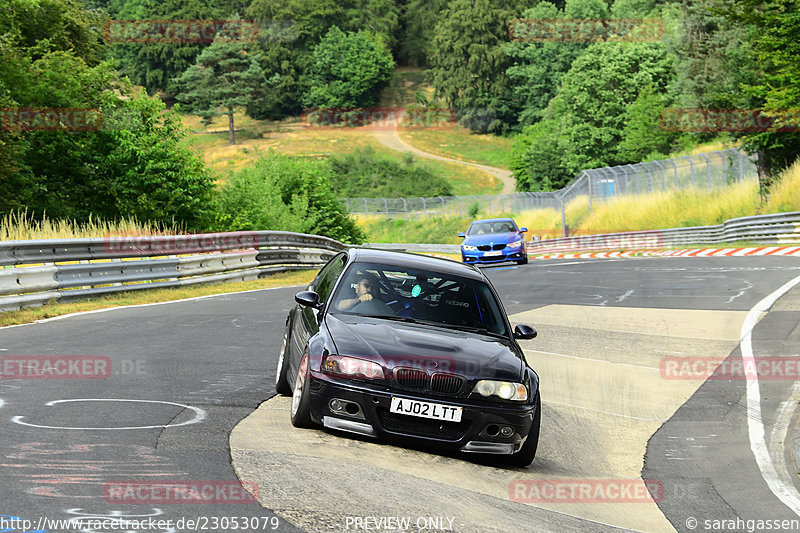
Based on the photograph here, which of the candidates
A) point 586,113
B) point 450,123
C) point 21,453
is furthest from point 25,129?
point 450,123

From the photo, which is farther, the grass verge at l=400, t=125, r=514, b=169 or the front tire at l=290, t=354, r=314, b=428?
the grass verge at l=400, t=125, r=514, b=169

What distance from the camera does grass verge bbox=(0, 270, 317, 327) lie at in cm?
1412

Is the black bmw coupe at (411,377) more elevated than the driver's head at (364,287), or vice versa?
the driver's head at (364,287)

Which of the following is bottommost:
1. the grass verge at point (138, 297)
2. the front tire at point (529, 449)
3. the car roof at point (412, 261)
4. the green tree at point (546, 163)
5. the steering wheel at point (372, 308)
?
the green tree at point (546, 163)

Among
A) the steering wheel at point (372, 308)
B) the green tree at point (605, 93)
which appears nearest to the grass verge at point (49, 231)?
the steering wheel at point (372, 308)

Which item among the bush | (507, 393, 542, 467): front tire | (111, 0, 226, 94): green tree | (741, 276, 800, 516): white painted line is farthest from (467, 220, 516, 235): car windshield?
(111, 0, 226, 94): green tree

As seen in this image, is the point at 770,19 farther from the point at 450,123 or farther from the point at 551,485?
the point at 450,123

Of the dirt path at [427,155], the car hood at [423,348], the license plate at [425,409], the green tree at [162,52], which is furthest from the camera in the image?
the green tree at [162,52]

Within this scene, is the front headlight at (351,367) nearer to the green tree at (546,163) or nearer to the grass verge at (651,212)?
the grass verge at (651,212)

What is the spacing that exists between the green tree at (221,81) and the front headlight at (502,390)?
121552 mm

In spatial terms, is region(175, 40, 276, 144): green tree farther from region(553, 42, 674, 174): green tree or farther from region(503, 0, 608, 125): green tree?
region(553, 42, 674, 174): green tree

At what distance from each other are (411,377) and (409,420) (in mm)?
291

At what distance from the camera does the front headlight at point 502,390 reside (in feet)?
22.7

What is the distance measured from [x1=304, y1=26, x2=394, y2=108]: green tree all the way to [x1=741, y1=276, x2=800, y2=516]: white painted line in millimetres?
127609
